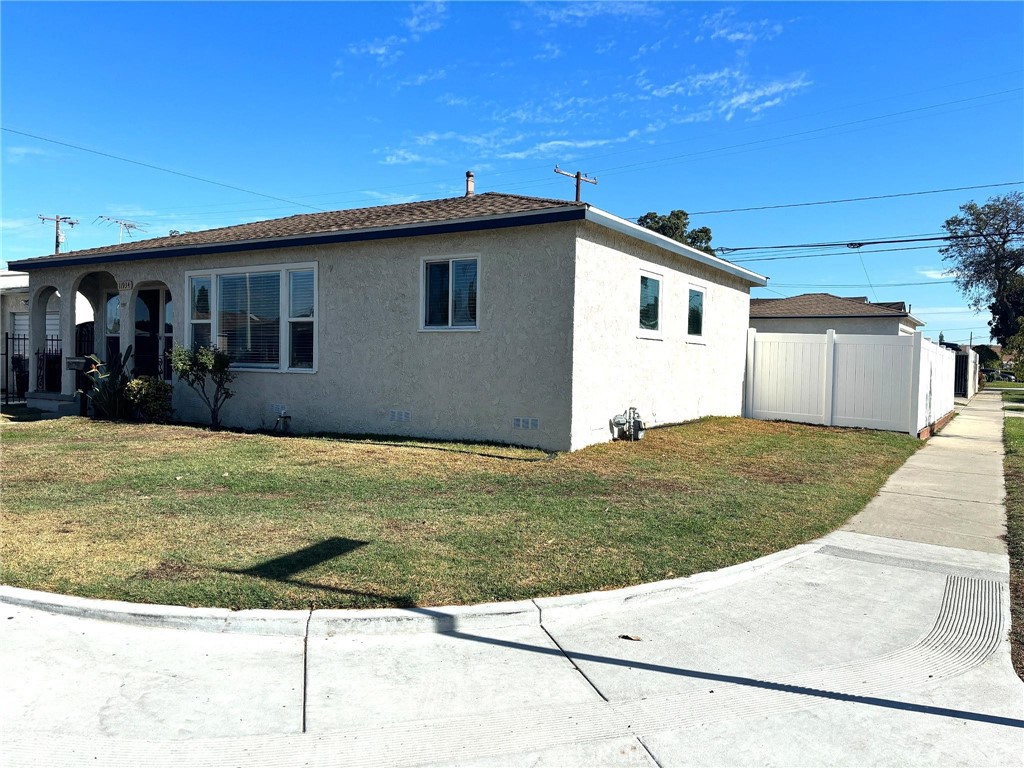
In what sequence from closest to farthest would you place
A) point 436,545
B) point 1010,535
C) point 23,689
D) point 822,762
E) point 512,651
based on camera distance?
point 822,762 → point 23,689 → point 512,651 → point 436,545 → point 1010,535

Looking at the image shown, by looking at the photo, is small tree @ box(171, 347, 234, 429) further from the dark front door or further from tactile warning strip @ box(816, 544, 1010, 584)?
tactile warning strip @ box(816, 544, 1010, 584)

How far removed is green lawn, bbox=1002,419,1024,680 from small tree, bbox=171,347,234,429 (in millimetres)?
11982

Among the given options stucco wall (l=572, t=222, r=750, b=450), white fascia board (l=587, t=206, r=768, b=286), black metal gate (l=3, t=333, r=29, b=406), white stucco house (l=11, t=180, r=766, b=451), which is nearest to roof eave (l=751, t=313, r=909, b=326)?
white fascia board (l=587, t=206, r=768, b=286)

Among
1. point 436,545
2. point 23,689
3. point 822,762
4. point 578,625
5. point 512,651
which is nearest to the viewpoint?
point 822,762

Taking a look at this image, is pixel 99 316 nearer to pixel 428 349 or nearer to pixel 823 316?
pixel 428 349

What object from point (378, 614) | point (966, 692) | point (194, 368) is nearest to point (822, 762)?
point (966, 692)

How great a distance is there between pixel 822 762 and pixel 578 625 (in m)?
1.71

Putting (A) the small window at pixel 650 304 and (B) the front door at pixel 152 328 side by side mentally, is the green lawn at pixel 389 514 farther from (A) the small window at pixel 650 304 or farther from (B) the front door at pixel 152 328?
(B) the front door at pixel 152 328

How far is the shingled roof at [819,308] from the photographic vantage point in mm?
A: 25266

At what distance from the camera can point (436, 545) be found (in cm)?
580

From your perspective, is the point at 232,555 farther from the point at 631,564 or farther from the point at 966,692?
the point at 966,692

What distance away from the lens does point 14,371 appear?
19.6 metres

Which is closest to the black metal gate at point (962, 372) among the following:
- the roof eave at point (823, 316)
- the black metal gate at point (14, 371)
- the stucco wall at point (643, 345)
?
the roof eave at point (823, 316)

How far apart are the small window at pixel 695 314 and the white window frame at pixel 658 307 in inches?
51.1
